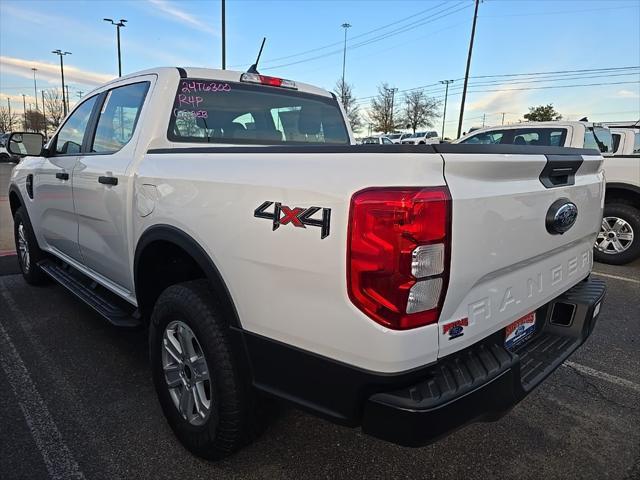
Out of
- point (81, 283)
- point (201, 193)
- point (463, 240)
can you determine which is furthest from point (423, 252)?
point (81, 283)

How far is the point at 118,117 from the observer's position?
3.15 meters

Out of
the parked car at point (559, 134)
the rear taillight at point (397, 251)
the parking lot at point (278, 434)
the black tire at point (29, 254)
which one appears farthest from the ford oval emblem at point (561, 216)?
the parked car at point (559, 134)

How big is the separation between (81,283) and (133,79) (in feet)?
5.50

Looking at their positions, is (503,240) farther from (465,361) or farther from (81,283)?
(81,283)

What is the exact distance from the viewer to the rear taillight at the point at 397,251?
1.43 m

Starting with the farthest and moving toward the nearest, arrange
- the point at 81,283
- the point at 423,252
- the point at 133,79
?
1. the point at 81,283
2. the point at 133,79
3. the point at 423,252

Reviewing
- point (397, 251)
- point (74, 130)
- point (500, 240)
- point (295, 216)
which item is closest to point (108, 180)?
point (74, 130)

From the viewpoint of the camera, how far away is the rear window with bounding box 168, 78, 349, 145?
9.51ft

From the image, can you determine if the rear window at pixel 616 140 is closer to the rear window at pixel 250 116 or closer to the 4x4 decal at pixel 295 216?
the rear window at pixel 250 116

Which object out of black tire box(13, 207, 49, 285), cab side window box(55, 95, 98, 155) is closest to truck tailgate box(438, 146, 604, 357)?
cab side window box(55, 95, 98, 155)

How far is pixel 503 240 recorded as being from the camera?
1.70 m

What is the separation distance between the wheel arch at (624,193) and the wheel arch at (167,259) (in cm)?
602

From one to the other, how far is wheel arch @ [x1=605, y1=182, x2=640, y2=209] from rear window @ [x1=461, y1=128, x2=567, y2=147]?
36.2 inches

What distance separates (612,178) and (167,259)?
240 inches
